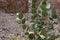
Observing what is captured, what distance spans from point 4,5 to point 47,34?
3497mm

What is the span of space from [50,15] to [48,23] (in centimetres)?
5

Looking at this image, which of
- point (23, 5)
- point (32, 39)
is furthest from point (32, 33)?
point (23, 5)

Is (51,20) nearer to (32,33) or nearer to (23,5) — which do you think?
(32,33)

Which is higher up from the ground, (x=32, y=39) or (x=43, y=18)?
(x=43, y=18)

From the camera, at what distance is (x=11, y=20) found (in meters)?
3.93

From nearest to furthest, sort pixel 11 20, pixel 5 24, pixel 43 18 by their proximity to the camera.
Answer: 1. pixel 43 18
2. pixel 5 24
3. pixel 11 20

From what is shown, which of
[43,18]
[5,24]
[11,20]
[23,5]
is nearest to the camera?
[43,18]

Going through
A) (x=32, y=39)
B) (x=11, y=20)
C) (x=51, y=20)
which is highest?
(x=51, y=20)

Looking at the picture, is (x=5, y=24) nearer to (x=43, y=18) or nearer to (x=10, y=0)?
(x=10, y=0)

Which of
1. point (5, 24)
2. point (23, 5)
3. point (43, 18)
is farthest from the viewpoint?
point (23, 5)

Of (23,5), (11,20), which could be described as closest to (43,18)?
(11,20)

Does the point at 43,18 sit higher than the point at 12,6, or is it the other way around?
the point at 43,18

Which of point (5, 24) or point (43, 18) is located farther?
point (5, 24)

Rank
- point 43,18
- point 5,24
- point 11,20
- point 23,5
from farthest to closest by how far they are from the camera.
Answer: point 23,5 → point 11,20 → point 5,24 → point 43,18
